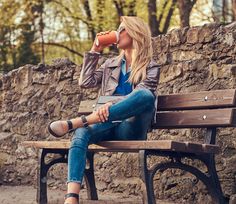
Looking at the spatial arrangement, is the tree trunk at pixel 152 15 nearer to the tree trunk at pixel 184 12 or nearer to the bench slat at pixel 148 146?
the tree trunk at pixel 184 12

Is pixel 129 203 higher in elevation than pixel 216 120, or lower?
lower

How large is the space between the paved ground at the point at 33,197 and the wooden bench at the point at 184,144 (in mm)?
576

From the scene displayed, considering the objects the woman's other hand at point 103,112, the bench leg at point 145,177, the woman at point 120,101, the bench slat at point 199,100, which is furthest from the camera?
the bench slat at point 199,100

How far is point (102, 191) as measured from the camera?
7.31 meters

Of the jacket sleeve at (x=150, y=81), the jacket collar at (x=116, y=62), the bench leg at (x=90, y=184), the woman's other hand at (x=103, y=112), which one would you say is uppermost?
the jacket collar at (x=116, y=62)

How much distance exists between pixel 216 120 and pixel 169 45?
146cm

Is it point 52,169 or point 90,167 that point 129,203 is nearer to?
point 90,167

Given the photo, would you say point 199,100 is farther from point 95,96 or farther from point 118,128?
point 95,96

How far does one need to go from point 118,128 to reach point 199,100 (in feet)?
2.49

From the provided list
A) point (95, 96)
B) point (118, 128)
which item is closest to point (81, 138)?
point (118, 128)

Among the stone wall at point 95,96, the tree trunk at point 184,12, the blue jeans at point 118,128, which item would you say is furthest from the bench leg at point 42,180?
the tree trunk at point 184,12

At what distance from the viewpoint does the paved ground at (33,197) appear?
6512mm

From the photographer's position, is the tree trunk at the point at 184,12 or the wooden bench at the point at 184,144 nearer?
the wooden bench at the point at 184,144

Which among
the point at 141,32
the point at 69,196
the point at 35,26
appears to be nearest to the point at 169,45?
the point at 141,32
